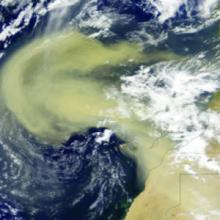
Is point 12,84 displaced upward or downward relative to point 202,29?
upward

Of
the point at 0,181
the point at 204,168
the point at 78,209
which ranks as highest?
the point at 0,181

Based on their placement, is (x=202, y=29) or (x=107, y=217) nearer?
(x=107, y=217)

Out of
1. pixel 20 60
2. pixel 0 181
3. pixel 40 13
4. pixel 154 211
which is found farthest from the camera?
pixel 40 13

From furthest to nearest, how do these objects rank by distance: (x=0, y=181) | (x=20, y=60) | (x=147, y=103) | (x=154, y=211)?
(x=20, y=60) < (x=147, y=103) < (x=0, y=181) < (x=154, y=211)

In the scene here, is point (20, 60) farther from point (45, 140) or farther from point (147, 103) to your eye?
point (147, 103)

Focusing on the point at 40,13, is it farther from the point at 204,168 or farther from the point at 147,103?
the point at 204,168

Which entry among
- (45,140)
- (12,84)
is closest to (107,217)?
(45,140)

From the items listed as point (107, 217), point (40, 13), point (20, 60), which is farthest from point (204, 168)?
point (40, 13)
